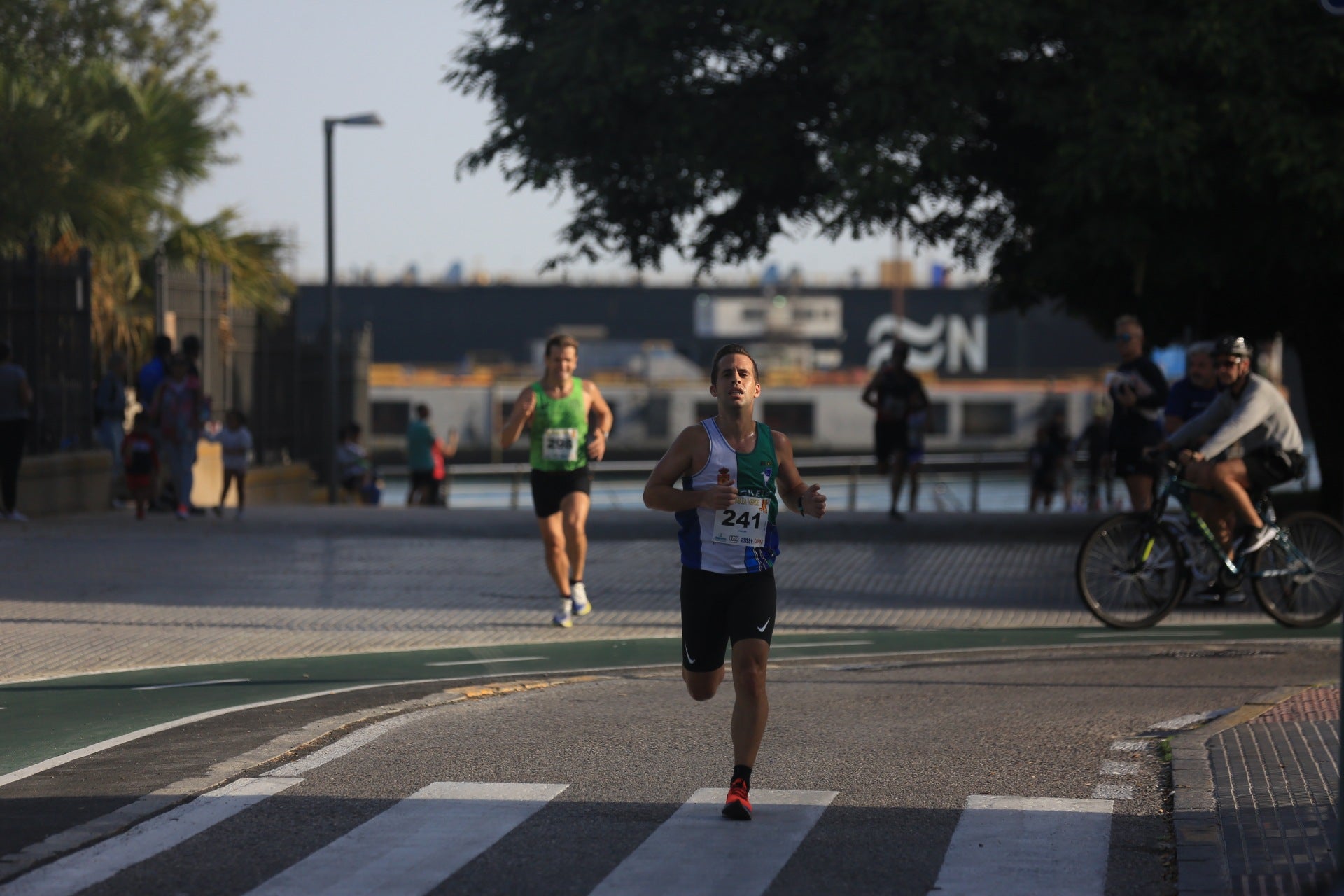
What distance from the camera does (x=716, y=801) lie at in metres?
6.12

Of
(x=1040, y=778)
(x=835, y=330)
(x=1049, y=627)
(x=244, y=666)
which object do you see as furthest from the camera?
(x=835, y=330)

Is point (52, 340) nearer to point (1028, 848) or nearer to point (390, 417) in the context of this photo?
point (1028, 848)

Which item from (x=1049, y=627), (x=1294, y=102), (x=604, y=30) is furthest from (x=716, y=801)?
(x=604, y=30)

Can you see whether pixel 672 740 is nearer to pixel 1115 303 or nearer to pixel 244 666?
pixel 244 666

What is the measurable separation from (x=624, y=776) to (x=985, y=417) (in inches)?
3244

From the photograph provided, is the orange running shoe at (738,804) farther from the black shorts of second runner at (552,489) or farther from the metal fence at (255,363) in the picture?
the metal fence at (255,363)

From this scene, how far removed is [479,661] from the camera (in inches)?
387

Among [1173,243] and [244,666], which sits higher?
[1173,243]

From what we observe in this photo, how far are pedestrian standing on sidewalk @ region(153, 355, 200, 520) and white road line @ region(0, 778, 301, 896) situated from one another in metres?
11.0

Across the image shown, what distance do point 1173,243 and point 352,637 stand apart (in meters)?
9.13

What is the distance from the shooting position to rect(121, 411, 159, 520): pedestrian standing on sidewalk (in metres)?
17.7

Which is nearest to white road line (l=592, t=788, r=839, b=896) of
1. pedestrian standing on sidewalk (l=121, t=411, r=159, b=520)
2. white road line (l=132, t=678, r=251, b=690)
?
white road line (l=132, t=678, r=251, b=690)

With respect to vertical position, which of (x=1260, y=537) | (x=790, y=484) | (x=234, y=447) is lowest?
(x=1260, y=537)

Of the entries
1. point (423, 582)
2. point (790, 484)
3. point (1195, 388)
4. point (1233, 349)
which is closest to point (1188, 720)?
point (790, 484)
